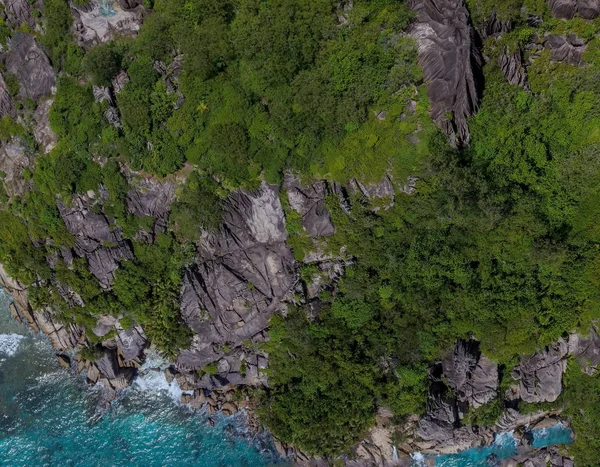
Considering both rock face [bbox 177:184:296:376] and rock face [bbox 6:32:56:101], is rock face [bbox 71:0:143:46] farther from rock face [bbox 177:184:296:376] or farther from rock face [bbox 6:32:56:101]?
rock face [bbox 177:184:296:376]

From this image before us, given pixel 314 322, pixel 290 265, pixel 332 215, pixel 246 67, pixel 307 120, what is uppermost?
pixel 246 67

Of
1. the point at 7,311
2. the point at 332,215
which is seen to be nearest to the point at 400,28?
the point at 332,215

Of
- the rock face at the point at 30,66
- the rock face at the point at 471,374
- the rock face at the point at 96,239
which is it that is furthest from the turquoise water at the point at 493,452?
the rock face at the point at 30,66

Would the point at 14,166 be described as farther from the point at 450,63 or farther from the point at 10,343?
the point at 450,63

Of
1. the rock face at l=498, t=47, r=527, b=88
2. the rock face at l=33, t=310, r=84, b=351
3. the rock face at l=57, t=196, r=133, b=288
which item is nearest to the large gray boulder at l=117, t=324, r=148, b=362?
the rock face at l=33, t=310, r=84, b=351

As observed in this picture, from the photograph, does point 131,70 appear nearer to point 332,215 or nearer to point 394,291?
point 332,215

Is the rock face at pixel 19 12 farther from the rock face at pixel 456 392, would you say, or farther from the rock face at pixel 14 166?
the rock face at pixel 456 392

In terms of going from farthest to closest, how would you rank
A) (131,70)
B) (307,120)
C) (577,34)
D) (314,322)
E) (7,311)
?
(7,311) → (314,322) → (131,70) → (307,120) → (577,34)
